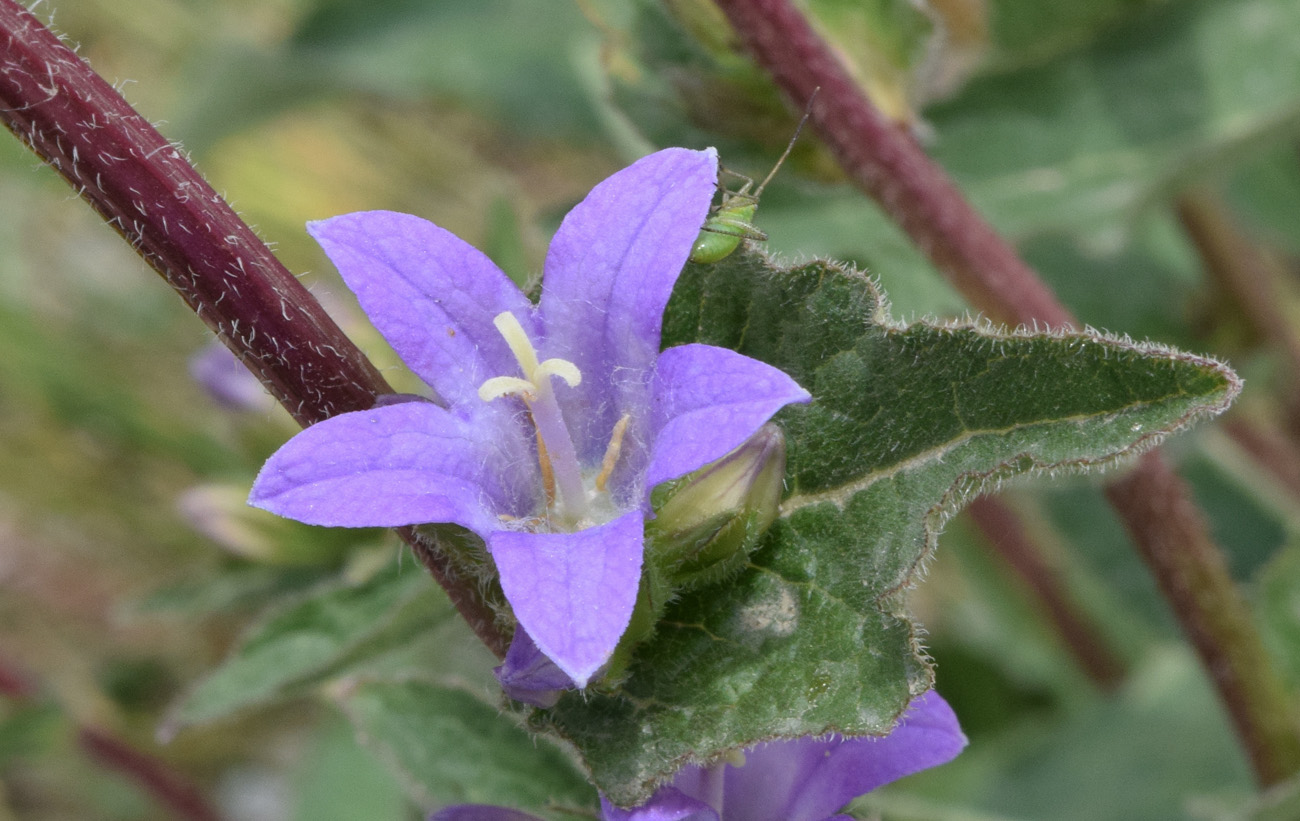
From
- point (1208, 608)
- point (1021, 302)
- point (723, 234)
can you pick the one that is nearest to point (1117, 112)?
point (1021, 302)

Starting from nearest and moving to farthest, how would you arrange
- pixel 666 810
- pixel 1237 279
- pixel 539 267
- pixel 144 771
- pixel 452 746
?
pixel 666 810
pixel 452 746
pixel 539 267
pixel 144 771
pixel 1237 279

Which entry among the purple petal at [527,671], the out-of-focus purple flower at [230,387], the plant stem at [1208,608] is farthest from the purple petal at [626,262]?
the out-of-focus purple flower at [230,387]

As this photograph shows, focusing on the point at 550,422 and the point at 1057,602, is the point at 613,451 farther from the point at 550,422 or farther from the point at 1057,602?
the point at 1057,602

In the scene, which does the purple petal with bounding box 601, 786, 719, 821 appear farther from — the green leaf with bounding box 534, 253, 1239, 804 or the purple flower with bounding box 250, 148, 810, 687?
the purple flower with bounding box 250, 148, 810, 687

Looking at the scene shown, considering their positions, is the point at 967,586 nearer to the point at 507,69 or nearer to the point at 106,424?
the point at 507,69

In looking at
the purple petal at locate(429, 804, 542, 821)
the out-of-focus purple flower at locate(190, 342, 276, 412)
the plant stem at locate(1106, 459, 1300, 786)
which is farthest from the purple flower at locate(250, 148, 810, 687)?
the out-of-focus purple flower at locate(190, 342, 276, 412)

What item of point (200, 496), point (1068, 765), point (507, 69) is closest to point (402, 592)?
point (200, 496)
